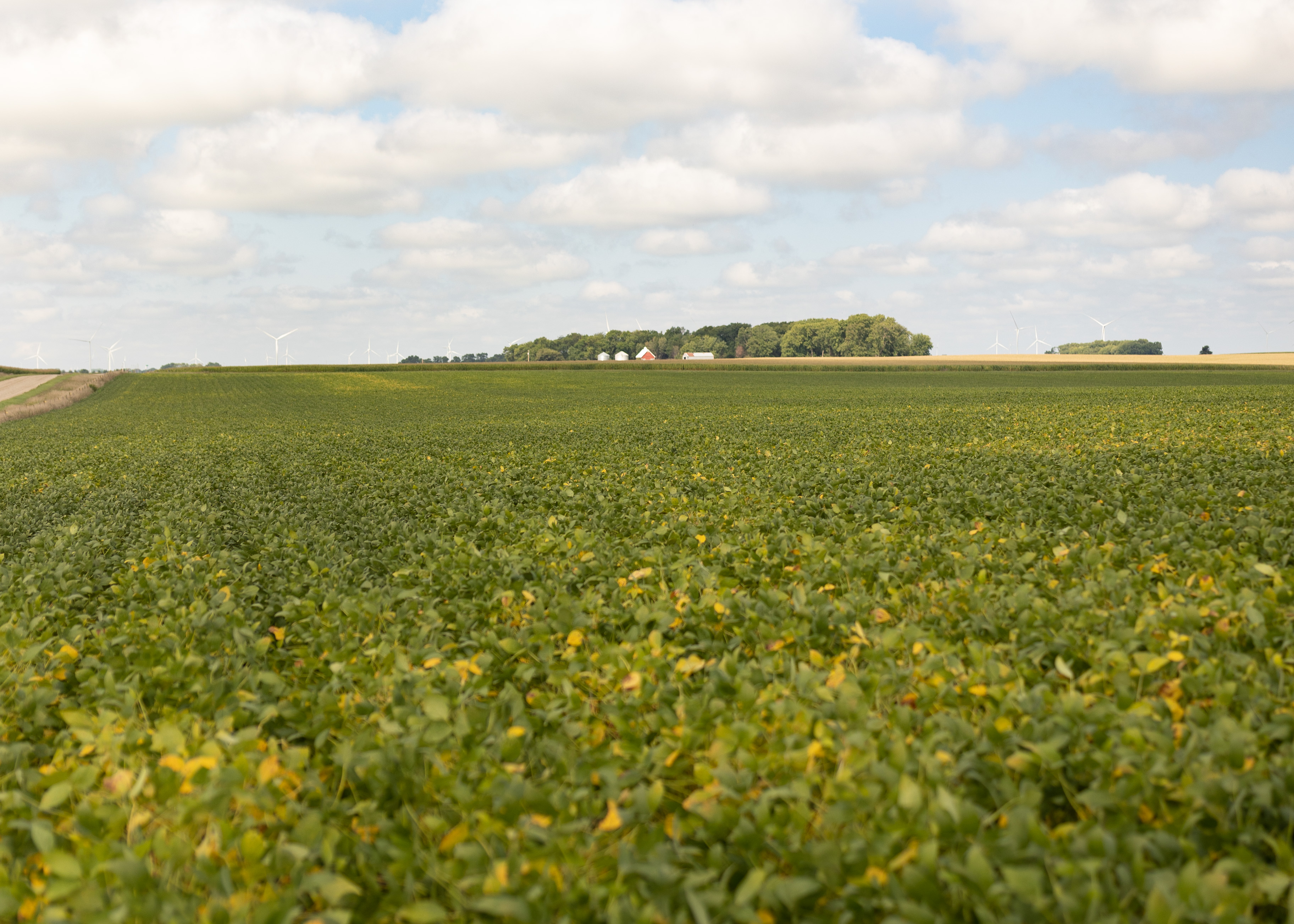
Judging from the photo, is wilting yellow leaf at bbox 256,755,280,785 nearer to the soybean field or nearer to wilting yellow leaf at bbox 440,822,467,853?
the soybean field

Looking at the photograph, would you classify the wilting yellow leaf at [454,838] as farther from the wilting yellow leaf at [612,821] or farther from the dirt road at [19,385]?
the dirt road at [19,385]

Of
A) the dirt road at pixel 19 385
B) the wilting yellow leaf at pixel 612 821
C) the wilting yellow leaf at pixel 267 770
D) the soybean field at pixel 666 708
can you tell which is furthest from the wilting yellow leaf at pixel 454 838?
the dirt road at pixel 19 385

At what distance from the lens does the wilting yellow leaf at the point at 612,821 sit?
4078mm

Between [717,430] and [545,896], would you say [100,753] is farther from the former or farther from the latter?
[717,430]

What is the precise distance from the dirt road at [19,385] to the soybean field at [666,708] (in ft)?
285

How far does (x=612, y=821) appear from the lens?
410cm

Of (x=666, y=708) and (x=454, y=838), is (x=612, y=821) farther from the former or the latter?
(x=666, y=708)

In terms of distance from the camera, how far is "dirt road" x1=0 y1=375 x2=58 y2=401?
85.2m

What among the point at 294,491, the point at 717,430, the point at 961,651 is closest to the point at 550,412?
the point at 717,430

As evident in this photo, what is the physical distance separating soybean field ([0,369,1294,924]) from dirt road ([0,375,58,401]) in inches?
3415

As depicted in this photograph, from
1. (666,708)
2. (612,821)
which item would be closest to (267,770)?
(612,821)

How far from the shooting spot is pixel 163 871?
4.04 metres

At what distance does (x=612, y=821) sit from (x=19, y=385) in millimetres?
127644

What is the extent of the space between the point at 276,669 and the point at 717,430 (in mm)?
23052
